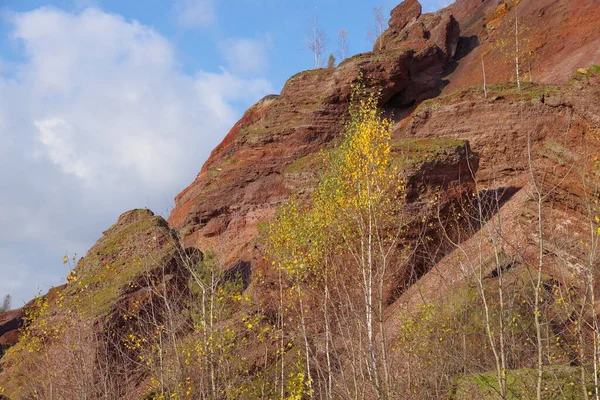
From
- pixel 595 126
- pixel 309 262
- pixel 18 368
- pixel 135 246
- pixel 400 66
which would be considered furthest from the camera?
pixel 400 66

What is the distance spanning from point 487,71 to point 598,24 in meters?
10.8

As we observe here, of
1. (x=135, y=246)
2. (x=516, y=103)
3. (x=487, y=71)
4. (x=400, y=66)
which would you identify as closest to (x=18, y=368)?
(x=135, y=246)

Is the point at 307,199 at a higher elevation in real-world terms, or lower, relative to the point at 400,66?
lower

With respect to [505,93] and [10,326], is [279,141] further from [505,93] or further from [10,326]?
[10,326]

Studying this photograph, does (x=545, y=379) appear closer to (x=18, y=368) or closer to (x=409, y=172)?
(x=409, y=172)

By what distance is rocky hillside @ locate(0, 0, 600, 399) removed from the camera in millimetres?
13898

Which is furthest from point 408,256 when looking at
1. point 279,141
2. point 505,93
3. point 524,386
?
point 279,141

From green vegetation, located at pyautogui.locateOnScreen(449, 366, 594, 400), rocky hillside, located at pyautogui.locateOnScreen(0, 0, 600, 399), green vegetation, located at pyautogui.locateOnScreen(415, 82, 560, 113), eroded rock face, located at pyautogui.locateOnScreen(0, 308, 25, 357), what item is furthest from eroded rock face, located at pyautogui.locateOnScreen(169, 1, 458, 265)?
green vegetation, located at pyautogui.locateOnScreen(449, 366, 594, 400)

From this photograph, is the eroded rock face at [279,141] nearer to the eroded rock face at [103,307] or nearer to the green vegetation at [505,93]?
the green vegetation at [505,93]

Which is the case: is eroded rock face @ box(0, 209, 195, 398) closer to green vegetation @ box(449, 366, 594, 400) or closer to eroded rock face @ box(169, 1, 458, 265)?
eroded rock face @ box(169, 1, 458, 265)

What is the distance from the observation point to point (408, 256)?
15.9 metres

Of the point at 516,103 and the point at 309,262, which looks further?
the point at 516,103

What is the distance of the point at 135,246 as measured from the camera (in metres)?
33.0

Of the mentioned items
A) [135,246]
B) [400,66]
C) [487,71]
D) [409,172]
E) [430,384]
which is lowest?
[430,384]
